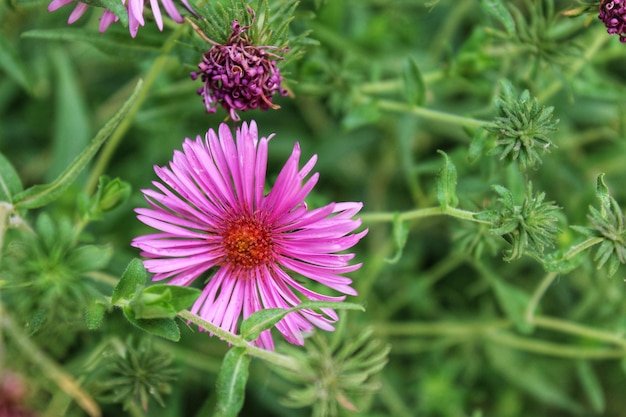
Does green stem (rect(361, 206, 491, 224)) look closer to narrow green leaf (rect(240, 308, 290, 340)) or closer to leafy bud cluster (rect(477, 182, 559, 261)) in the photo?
leafy bud cluster (rect(477, 182, 559, 261))

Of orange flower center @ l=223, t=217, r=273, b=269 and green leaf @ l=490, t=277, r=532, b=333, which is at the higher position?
green leaf @ l=490, t=277, r=532, b=333

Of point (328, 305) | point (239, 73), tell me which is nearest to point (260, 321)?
point (328, 305)

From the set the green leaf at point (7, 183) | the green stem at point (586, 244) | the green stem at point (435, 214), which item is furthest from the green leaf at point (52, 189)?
the green stem at point (586, 244)

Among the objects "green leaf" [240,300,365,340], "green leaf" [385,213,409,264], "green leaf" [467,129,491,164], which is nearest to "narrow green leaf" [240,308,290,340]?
"green leaf" [240,300,365,340]

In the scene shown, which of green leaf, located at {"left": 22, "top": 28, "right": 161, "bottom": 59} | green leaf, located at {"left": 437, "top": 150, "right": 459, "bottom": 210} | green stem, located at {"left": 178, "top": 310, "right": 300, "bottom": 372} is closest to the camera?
green stem, located at {"left": 178, "top": 310, "right": 300, "bottom": 372}

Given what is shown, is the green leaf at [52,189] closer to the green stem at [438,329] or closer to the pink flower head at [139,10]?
the pink flower head at [139,10]

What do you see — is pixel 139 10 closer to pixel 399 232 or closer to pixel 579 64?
pixel 399 232

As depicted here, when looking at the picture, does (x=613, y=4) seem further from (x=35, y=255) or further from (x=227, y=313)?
(x=35, y=255)
